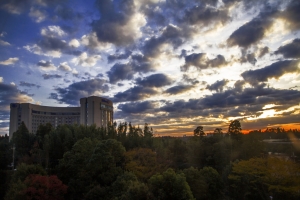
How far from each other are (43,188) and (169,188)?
11.3 m

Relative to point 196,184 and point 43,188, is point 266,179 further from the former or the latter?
point 43,188

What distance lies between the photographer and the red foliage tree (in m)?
19.8

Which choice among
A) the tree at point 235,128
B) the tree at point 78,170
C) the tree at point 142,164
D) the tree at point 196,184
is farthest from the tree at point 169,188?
the tree at point 235,128

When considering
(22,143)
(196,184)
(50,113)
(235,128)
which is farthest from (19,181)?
(50,113)

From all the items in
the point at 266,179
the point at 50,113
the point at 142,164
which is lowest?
the point at 266,179

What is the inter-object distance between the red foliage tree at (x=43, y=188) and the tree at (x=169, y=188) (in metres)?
9.25

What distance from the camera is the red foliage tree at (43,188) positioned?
19781mm

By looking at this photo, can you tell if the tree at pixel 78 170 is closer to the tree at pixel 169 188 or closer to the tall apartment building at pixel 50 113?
the tree at pixel 169 188

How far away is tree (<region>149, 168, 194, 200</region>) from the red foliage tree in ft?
30.3

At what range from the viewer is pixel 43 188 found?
20.6 metres

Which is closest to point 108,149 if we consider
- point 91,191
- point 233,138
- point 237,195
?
point 91,191

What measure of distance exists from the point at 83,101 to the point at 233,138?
60.2 metres

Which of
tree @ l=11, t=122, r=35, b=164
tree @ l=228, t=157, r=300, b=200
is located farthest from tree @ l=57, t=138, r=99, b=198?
tree @ l=228, t=157, r=300, b=200

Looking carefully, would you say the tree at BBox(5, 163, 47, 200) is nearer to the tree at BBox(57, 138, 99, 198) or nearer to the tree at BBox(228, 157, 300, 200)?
the tree at BBox(57, 138, 99, 198)
